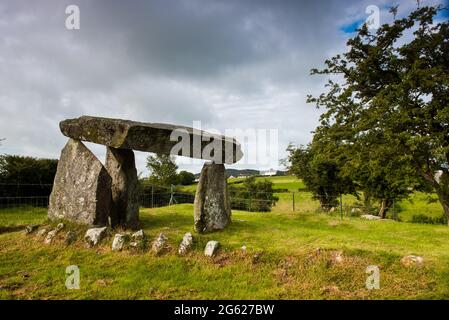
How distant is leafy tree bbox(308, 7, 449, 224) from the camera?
1523 centimetres

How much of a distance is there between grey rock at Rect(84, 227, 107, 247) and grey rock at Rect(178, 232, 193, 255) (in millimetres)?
2598

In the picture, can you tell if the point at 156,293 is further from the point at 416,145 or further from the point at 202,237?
the point at 416,145

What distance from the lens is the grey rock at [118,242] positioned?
10205 millimetres

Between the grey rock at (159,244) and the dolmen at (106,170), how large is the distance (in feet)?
5.72

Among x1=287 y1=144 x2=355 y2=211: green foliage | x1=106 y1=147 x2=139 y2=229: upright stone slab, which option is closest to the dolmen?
x1=106 y1=147 x2=139 y2=229: upright stone slab

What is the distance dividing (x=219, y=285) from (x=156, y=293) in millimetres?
1395

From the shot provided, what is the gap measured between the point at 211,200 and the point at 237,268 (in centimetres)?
351

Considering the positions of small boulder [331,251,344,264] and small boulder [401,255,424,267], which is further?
small boulder [331,251,344,264]

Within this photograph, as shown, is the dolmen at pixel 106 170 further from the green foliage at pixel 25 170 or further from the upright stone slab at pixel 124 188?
the green foliage at pixel 25 170

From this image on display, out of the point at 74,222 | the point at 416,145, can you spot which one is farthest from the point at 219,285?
the point at 416,145

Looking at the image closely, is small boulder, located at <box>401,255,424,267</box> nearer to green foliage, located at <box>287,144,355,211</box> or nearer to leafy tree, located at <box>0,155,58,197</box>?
green foliage, located at <box>287,144,355,211</box>

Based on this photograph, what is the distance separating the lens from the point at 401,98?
52.1 feet

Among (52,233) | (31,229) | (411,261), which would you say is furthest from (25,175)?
(411,261)

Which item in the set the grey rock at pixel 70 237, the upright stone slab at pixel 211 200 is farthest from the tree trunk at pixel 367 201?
the grey rock at pixel 70 237
